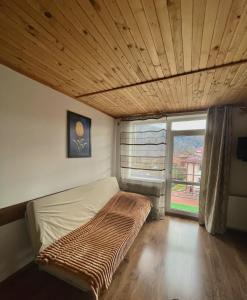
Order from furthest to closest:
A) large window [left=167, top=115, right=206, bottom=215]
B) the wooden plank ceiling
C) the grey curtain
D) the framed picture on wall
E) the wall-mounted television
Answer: large window [left=167, top=115, right=206, bottom=215], the grey curtain, the wall-mounted television, the framed picture on wall, the wooden plank ceiling

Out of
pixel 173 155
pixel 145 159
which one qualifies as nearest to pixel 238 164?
pixel 173 155

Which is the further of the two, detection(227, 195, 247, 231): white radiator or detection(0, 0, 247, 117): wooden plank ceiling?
detection(227, 195, 247, 231): white radiator

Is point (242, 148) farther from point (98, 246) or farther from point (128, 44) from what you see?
point (98, 246)

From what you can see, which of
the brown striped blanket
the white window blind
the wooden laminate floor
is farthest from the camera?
the white window blind

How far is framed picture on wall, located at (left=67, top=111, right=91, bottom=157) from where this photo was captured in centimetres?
242

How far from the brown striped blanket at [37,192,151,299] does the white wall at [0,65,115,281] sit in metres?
0.53

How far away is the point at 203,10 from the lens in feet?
3.08

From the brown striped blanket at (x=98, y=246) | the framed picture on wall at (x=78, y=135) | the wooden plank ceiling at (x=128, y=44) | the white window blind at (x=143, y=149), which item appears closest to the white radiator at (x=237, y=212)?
the white window blind at (x=143, y=149)

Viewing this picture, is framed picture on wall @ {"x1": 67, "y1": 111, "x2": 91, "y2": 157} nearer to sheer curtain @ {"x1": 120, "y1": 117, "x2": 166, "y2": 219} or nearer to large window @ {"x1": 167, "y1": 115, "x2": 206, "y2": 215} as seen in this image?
sheer curtain @ {"x1": 120, "y1": 117, "x2": 166, "y2": 219}

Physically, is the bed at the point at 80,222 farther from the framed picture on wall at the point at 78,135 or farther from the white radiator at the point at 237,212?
the white radiator at the point at 237,212

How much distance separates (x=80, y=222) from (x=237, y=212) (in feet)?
8.95

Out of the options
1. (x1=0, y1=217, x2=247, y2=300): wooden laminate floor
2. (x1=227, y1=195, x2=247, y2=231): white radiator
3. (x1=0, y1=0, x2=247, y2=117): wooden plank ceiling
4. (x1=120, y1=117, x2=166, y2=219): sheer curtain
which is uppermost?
(x1=0, y1=0, x2=247, y2=117): wooden plank ceiling

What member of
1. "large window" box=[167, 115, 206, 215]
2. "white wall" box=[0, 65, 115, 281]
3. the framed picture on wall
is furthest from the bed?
"large window" box=[167, 115, 206, 215]

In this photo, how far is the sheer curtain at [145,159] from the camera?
327cm
